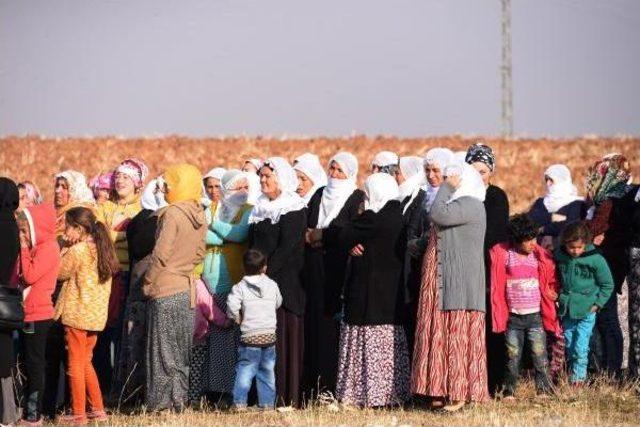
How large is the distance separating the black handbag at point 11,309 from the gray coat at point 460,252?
330cm

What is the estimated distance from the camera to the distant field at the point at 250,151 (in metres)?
38.8

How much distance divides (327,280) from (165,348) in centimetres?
151

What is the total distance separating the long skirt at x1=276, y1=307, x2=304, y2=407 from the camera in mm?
12281

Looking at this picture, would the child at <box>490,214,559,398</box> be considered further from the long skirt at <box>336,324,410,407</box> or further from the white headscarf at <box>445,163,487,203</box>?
the long skirt at <box>336,324,410,407</box>

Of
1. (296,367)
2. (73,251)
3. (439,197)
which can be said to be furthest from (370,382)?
(73,251)

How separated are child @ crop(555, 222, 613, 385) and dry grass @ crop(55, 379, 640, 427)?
50 centimetres

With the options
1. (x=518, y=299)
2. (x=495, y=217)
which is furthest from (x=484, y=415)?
(x=495, y=217)

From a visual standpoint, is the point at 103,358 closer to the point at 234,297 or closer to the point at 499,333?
the point at 234,297

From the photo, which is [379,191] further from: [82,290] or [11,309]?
[11,309]

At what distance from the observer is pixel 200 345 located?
12.6m

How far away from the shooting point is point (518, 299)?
39.8 feet

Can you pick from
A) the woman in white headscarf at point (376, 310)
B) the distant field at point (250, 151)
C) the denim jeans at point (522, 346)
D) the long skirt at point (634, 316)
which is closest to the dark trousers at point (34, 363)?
the woman in white headscarf at point (376, 310)

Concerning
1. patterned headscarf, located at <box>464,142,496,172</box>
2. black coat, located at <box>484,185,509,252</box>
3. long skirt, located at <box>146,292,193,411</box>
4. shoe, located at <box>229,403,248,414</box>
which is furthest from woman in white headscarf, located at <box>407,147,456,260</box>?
long skirt, located at <box>146,292,193,411</box>

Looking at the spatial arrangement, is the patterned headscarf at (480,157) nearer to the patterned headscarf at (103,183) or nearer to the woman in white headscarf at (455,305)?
the woman in white headscarf at (455,305)
